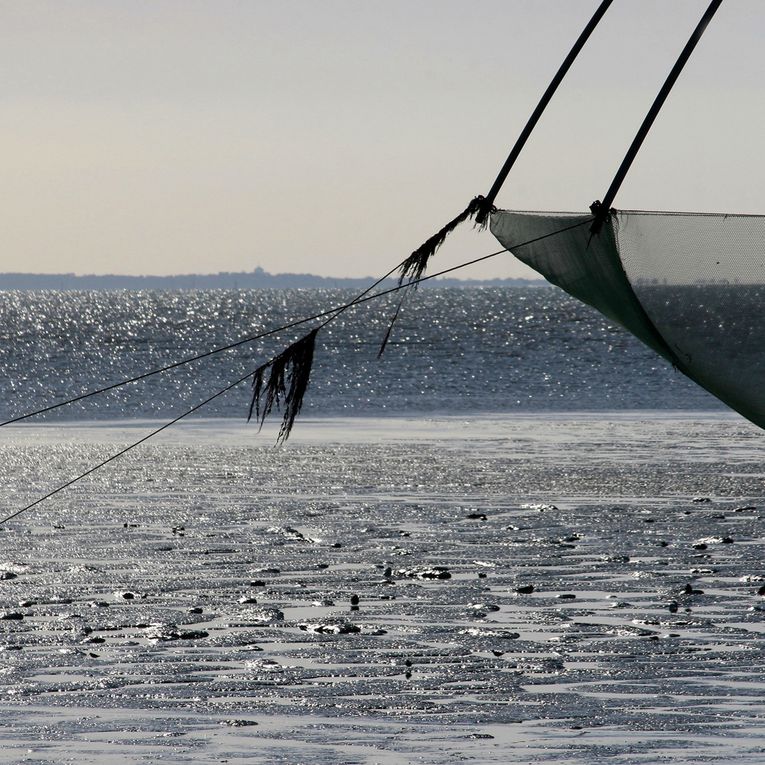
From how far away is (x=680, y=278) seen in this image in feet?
28.1

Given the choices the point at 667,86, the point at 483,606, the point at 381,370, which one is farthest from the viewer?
the point at 381,370

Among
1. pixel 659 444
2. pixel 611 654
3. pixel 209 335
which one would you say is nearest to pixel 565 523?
pixel 611 654

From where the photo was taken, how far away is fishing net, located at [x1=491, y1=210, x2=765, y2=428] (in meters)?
8.31

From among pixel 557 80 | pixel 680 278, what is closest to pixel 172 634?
pixel 680 278

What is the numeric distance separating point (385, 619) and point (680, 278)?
4.88 metres

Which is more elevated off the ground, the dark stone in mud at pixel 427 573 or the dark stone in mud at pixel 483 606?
the dark stone in mud at pixel 483 606

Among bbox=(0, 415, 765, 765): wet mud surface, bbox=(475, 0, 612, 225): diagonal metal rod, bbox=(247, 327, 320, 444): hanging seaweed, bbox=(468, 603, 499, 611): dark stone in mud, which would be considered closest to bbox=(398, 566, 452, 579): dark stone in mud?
bbox=(0, 415, 765, 765): wet mud surface

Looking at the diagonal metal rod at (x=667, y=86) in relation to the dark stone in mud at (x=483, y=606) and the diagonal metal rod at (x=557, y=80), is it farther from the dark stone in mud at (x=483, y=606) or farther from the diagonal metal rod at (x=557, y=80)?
the dark stone in mud at (x=483, y=606)

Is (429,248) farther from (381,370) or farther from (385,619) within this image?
(381,370)

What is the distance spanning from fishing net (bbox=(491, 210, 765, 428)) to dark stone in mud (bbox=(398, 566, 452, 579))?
599 centimetres

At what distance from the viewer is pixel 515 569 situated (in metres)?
15.1

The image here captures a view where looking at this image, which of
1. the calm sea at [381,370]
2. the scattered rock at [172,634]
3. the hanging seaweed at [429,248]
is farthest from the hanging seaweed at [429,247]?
the calm sea at [381,370]

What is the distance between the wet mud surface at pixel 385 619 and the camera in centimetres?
914

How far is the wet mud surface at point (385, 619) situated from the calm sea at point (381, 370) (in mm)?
20847
